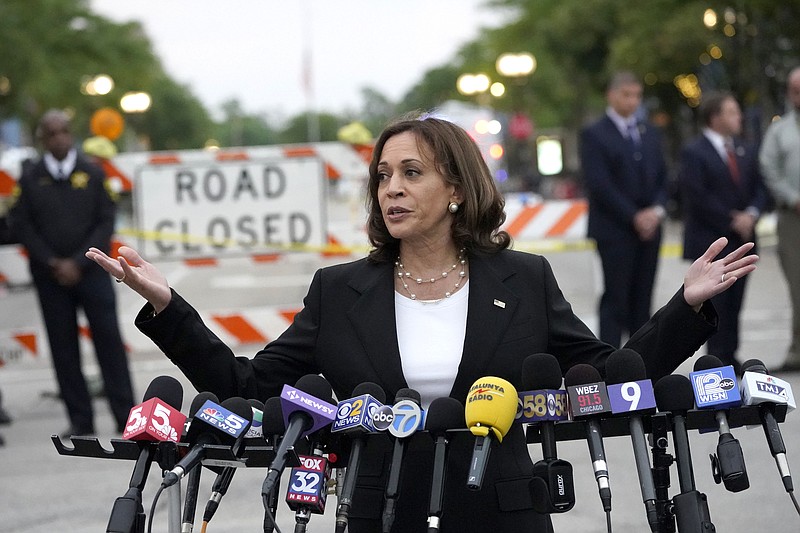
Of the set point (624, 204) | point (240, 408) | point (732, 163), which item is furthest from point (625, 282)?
point (240, 408)

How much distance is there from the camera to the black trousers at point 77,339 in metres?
9.30

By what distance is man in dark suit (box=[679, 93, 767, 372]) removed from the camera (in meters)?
10.2

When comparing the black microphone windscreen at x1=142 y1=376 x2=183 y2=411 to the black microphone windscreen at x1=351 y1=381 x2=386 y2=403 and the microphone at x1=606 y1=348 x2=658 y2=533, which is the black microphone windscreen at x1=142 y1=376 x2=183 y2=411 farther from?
the microphone at x1=606 y1=348 x2=658 y2=533

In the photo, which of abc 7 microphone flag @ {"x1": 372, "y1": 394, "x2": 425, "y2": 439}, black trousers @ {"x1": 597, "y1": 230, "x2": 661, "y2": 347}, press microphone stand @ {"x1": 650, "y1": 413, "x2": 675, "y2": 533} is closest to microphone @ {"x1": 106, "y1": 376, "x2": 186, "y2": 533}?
abc 7 microphone flag @ {"x1": 372, "y1": 394, "x2": 425, "y2": 439}

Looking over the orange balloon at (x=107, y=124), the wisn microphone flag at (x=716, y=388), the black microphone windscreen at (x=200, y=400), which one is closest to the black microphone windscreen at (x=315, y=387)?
the black microphone windscreen at (x=200, y=400)

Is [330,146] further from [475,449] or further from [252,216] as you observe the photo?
[475,449]

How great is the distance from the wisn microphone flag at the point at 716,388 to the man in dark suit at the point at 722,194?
677 cm

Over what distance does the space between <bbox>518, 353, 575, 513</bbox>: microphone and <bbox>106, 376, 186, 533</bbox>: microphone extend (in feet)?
3.08

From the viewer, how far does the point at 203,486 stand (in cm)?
781

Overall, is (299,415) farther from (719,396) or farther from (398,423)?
(719,396)

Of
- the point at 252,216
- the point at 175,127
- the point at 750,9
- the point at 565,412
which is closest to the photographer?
the point at 565,412

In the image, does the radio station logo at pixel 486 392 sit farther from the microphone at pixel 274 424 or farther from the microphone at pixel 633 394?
the microphone at pixel 274 424

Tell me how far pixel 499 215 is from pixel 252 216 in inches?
316

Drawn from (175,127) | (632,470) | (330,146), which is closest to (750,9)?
(330,146)
